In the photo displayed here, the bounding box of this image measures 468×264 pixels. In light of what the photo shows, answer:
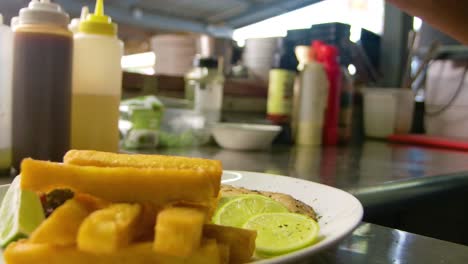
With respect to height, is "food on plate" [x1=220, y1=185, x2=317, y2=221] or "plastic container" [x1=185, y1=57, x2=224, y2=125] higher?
"plastic container" [x1=185, y1=57, x2=224, y2=125]

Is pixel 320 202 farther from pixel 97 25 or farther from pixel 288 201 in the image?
pixel 97 25

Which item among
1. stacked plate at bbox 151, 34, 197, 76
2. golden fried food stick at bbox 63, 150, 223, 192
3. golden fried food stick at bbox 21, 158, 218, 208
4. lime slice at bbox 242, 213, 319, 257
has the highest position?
stacked plate at bbox 151, 34, 197, 76

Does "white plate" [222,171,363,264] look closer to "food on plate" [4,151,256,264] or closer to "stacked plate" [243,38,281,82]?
"food on plate" [4,151,256,264]

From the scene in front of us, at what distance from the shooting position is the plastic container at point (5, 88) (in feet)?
2.75

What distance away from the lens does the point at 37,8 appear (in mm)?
814

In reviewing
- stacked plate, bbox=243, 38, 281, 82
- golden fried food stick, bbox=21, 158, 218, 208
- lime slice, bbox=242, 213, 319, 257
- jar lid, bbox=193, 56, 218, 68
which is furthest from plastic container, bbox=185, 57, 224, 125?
golden fried food stick, bbox=21, 158, 218, 208

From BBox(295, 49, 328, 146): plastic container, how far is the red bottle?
0.14 ft

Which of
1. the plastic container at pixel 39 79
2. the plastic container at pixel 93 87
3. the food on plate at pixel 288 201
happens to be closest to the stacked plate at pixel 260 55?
the plastic container at pixel 93 87

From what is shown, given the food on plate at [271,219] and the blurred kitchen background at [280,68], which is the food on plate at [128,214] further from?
the blurred kitchen background at [280,68]

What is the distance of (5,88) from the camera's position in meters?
0.85

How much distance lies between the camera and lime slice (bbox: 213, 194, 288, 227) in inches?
18.8

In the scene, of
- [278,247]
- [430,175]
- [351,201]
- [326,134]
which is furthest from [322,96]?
[278,247]

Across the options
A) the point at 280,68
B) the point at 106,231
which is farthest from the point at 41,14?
the point at 280,68

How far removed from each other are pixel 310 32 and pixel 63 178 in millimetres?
1766
